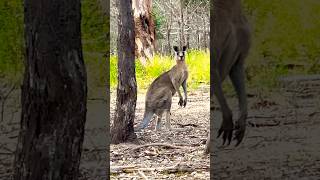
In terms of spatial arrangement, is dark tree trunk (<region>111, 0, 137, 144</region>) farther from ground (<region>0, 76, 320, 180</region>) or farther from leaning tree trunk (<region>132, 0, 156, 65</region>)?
leaning tree trunk (<region>132, 0, 156, 65</region>)

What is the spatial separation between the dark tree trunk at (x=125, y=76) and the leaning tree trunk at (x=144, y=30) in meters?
4.69

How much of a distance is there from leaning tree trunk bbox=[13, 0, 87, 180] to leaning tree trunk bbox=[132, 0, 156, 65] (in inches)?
356

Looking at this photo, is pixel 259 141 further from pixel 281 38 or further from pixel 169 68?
pixel 169 68

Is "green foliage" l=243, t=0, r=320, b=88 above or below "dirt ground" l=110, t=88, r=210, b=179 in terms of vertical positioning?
above

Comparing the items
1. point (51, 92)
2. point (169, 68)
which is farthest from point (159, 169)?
point (169, 68)

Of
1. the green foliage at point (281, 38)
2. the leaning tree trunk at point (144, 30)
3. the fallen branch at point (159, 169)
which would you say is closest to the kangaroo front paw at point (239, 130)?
the green foliage at point (281, 38)

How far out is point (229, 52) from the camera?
5.59m

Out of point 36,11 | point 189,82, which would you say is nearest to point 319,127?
point 36,11

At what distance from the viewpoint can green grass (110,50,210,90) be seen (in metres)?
11.9

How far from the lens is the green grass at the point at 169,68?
11.9m

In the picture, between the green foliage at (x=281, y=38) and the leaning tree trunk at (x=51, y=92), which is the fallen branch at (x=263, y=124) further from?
the leaning tree trunk at (x=51, y=92)

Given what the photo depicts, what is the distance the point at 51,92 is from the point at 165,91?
19.3ft

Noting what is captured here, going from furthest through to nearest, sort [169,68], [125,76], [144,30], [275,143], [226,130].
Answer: [144,30], [169,68], [125,76], [275,143], [226,130]

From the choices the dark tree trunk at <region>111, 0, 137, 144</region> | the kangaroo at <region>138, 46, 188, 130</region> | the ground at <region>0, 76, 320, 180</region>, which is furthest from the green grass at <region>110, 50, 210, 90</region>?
the ground at <region>0, 76, 320, 180</region>
